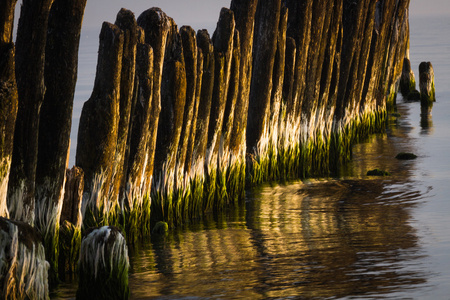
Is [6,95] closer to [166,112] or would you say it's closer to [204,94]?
[166,112]

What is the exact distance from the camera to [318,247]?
20.4 feet

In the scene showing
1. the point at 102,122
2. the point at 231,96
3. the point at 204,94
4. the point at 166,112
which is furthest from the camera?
the point at 231,96

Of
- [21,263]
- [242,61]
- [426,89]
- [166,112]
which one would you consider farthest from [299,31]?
[426,89]

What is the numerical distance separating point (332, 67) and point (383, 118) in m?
3.99

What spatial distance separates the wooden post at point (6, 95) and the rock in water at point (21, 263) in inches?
Answer: 21.3

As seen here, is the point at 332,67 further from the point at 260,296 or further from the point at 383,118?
the point at 260,296

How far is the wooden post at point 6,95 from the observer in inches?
174

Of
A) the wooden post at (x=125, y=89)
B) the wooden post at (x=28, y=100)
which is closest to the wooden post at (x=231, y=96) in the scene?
the wooden post at (x=125, y=89)

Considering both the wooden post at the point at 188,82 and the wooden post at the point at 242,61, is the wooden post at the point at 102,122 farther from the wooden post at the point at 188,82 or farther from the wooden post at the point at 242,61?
the wooden post at the point at 242,61

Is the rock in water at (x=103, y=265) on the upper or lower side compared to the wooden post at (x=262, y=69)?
lower

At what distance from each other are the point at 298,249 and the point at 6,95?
2.65 meters

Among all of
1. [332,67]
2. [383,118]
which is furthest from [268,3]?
[383,118]

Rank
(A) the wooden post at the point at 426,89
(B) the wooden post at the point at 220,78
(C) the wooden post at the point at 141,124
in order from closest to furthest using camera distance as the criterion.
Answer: (C) the wooden post at the point at 141,124 < (B) the wooden post at the point at 220,78 < (A) the wooden post at the point at 426,89

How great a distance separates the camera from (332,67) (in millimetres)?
10602
